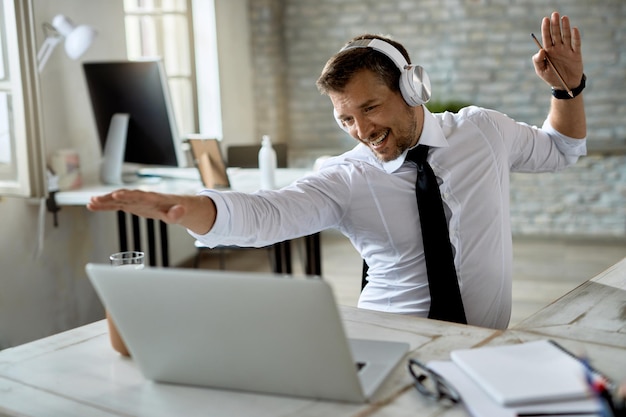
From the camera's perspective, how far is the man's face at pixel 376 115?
1849 mm

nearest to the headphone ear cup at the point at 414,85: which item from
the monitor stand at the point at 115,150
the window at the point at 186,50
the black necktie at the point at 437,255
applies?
the black necktie at the point at 437,255

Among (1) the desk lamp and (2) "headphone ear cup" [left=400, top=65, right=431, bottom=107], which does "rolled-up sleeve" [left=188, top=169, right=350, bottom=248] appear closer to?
(2) "headphone ear cup" [left=400, top=65, right=431, bottom=107]

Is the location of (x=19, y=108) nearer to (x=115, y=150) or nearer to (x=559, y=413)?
(x=115, y=150)

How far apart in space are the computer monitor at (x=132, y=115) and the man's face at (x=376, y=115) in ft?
5.38

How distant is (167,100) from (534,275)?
2522 mm

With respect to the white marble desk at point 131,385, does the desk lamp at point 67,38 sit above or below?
above

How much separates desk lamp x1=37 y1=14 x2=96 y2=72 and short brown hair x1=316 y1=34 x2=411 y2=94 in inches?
74.5

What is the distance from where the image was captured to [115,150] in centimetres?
359

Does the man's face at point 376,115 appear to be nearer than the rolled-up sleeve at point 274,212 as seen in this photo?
No

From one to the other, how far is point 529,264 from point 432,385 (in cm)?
403

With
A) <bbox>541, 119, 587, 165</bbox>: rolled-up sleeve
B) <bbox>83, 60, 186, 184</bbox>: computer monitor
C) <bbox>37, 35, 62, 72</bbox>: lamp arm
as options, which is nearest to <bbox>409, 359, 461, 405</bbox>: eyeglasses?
<bbox>541, 119, 587, 165</bbox>: rolled-up sleeve

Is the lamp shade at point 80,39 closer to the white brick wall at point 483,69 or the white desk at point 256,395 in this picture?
the white desk at point 256,395

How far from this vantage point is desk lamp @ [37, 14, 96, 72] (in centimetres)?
342

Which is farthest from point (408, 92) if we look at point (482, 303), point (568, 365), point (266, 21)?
point (266, 21)
